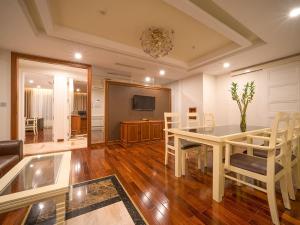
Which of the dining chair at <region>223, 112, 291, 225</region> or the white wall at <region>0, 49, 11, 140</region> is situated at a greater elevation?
the white wall at <region>0, 49, 11, 140</region>

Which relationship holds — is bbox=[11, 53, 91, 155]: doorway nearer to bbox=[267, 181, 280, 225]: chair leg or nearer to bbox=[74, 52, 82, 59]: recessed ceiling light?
bbox=[74, 52, 82, 59]: recessed ceiling light

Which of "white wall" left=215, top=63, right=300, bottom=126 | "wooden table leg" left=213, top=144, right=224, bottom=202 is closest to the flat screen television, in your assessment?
"white wall" left=215, top=63, right=300, bottom=126

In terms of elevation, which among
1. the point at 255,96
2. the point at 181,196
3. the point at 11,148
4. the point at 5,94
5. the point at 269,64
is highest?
the point at 269,64

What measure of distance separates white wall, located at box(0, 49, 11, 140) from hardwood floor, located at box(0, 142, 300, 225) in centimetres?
182

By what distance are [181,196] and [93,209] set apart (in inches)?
41.7

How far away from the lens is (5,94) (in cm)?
312

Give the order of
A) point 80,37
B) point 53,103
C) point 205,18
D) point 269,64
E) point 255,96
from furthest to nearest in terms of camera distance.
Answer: point 53,103 → point 255,96 → point 269,64 → point 80,37 → point 205,18

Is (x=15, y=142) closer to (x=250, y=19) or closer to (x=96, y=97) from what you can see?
(x=250, y=19)

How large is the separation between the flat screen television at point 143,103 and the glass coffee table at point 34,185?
3291 mm

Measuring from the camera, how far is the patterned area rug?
4.48 ft

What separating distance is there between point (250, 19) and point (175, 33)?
1.25 metres

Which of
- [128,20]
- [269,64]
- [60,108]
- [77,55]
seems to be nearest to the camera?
[128,20]

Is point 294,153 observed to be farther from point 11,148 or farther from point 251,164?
point 11,148

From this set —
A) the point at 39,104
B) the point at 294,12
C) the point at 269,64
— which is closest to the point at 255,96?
the point at 269,64
